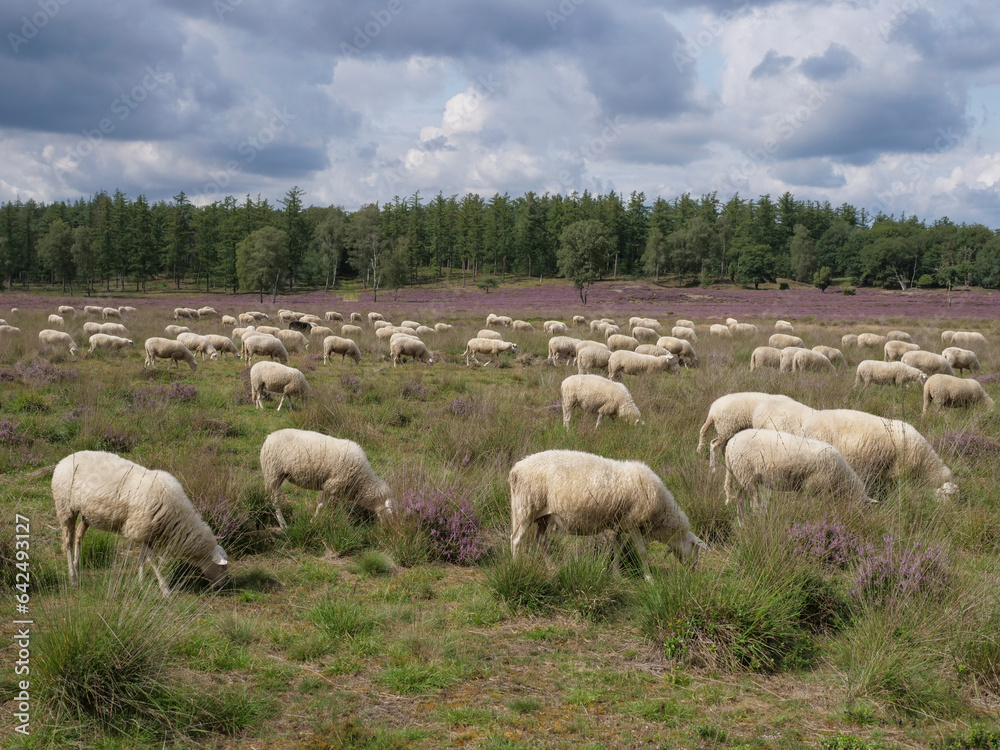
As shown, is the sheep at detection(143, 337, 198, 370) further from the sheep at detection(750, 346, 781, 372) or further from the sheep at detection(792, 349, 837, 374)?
the sheep at detection(792, 349, 837, 374)

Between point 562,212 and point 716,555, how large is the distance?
9760 cm

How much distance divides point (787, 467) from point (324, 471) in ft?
18.0

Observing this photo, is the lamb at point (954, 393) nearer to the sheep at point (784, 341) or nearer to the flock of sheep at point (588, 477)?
the flock of sheep at point (588, 477)

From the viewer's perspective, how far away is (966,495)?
25.8ft

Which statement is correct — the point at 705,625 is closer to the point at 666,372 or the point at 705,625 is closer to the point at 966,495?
the point at 966,495

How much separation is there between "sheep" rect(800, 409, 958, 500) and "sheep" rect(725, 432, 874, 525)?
117 centimetres

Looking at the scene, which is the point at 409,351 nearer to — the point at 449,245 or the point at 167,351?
the point at 167,351

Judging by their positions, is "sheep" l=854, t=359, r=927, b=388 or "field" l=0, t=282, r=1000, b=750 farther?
"sheep" l=854, t=359, r=927, b=388

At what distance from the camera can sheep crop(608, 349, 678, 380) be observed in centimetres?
1858

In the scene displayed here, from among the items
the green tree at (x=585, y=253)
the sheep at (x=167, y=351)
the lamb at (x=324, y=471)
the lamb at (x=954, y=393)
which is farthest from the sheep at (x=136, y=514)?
the green tree at (x=585, y=253)

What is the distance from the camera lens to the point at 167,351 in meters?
18.5

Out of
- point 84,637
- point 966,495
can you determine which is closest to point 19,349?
point 84,637

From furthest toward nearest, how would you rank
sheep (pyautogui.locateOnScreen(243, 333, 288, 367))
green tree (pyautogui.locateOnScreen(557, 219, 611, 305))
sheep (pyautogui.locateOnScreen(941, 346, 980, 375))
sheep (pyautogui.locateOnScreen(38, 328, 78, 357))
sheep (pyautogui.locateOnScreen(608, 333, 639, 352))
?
1. green tree (pyautogui.locateOnScreen(557, 219, 611, 305))
2. sheep (pyautogui.locateOnScreen(608, 333, 639, 352))
3. sheep (pyautogui.locateOnScreen(941, 346, 980, 375))
4. sheep (pyautogui.locateOnScreen(38, 328, 78, 357))
5. sheep (pyautogui.locateOnScreen(243, 333, 288, 367))

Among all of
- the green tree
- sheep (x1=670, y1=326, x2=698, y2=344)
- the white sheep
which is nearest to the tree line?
the green tree
